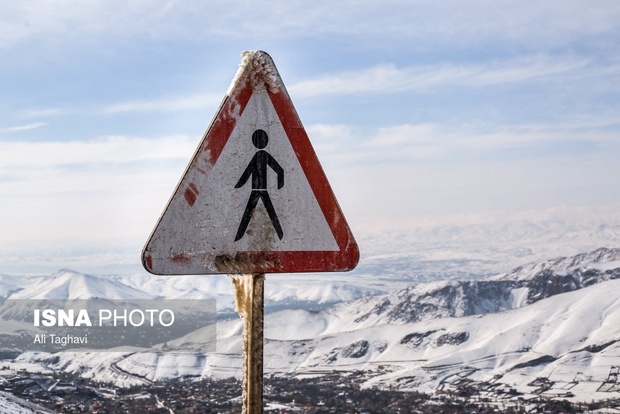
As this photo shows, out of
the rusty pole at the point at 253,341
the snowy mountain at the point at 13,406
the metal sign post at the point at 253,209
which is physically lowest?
the snowy mountain at the point at 13,406

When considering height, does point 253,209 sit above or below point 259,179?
below

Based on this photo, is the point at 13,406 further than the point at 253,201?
Yes

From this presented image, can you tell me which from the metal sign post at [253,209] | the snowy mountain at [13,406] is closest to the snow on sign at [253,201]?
the metal sign post at [253,209]

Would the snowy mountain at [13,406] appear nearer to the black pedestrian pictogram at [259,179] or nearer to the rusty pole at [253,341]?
the rusty pole at [253,341]

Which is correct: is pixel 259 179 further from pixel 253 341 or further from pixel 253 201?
pixel 253 341

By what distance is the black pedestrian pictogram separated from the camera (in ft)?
13.5

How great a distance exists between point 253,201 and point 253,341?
723 millimetres

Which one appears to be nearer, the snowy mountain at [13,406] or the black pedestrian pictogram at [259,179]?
the black pedestrian pictogram at [259,179]

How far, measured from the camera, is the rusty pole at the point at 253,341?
4.19 m

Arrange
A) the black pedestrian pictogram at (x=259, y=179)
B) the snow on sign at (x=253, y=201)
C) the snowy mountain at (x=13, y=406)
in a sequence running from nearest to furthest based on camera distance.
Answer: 1. the snow on sign at (x=253, y=201)
2. the black pedestrian pictogram at (x=259, y=179)
3. the snowy mountain at (x=13, y=406)

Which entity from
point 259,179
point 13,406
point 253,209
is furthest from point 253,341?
point 13,406

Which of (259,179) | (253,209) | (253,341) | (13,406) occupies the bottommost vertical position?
(13,406)

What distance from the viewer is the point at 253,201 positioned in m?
4.15

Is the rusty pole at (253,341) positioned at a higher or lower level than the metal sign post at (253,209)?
lower
